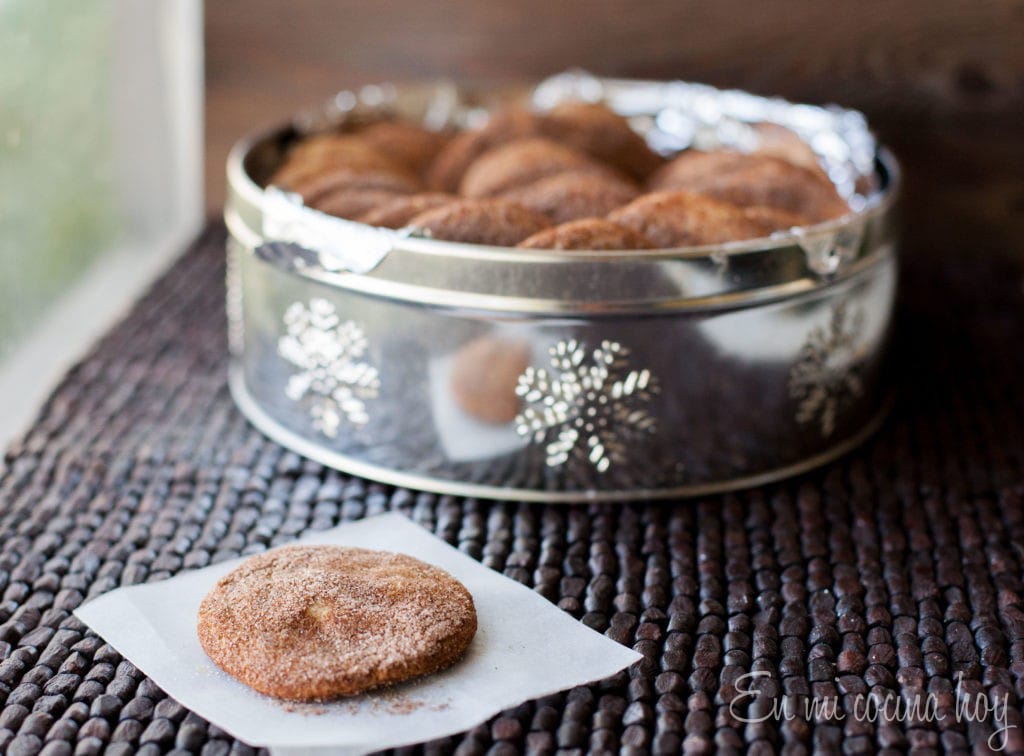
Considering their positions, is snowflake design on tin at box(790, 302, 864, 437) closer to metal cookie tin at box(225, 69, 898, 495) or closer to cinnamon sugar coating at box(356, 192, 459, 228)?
metal cookie tin at box(225, 69, 898, 495)

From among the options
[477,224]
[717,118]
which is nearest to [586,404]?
[477,224]

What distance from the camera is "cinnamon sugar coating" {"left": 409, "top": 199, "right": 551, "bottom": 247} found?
1.09 m

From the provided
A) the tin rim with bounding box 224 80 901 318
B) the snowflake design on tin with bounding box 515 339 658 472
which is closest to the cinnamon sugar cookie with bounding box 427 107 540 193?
the tin rim with bounding box 224 80 901 318

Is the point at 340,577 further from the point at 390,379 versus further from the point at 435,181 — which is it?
the point at 435,181

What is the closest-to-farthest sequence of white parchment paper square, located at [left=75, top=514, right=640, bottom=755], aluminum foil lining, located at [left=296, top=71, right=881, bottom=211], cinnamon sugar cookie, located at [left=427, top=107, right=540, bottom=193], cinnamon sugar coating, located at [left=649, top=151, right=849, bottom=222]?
white parchment paper square, located at [left=75, top=514, right=640, bottom=755] → cinnamon sugar coating, located at [left=649, top=151, right=849, bottom=222] → cinnamon sugar cookie, located at [left=427, top=107, right=540, bottom=193] → aluminum foil lining, located at [left=296, top=71, right=881, bottom=211]

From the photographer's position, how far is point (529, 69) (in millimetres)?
1872

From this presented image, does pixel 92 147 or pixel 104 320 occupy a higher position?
pixel 92 147

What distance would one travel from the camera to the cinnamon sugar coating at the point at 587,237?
1.06m

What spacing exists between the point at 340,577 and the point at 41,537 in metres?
0.31

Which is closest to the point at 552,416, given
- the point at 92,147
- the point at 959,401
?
the point at 959,401

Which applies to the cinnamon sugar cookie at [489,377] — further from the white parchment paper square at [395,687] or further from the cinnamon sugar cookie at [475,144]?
the cinnamon sugar cookie at [475,144]

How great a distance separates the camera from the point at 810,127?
1567 mm

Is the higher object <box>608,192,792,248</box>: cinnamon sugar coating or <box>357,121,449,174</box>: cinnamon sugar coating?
<box>608,192,792,248</box>: cinnamon sugar coating

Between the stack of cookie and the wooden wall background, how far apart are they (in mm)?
306
